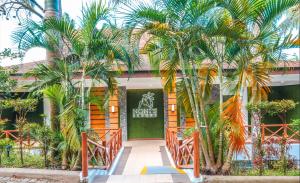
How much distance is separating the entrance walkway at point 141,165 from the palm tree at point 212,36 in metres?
0.94

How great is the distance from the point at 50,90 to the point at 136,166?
3133 millimetres

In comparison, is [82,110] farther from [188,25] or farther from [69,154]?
[188,25]

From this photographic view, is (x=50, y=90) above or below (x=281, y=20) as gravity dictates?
below

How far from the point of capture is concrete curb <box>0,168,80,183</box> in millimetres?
5289

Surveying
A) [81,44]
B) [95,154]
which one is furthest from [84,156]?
[81,44]

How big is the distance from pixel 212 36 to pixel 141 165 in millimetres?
3995

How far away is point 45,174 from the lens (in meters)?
5.35

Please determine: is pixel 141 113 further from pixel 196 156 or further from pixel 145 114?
pixel 196 156

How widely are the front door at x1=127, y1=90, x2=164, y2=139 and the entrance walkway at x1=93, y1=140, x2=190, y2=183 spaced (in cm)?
74

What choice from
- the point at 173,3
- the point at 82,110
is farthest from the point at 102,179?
the point at 173,3

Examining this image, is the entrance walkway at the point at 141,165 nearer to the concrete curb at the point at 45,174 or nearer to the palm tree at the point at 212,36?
the concrete curb at the point at 45,174

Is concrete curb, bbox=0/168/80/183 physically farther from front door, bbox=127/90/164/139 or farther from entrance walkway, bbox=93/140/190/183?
front door, bbox=127/90/164/139

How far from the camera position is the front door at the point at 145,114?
41.7 feet

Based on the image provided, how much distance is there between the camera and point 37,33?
568 centimetres
